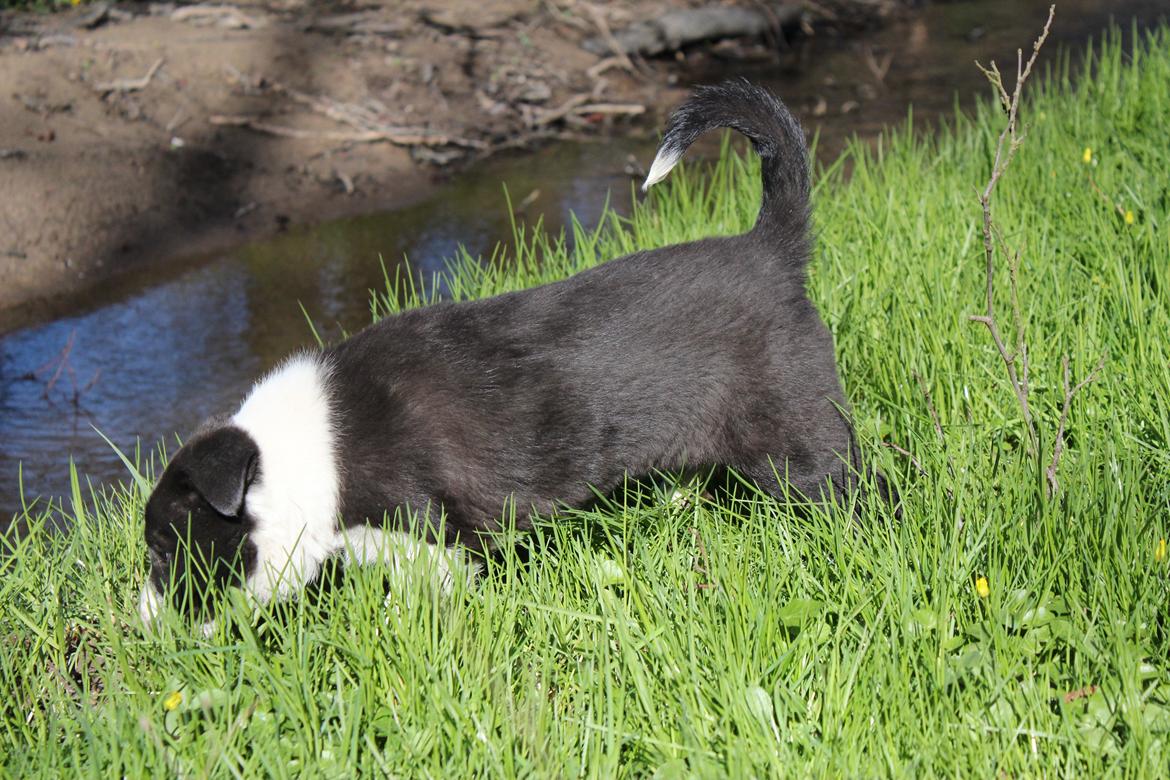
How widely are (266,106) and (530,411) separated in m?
5.12

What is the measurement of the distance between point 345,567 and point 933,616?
Result: 51.6 inches

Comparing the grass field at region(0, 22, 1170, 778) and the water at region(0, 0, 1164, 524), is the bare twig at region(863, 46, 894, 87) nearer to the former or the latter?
the water at region(0, 0, 1164, 524)

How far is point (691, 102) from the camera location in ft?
10.4

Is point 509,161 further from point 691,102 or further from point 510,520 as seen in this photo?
point 510,520

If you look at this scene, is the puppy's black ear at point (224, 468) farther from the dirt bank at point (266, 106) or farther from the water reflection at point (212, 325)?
the dirt bank at point (266, 106)

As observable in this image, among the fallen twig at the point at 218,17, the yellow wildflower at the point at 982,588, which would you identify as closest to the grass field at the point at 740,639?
the yellow wildflower at the point at 982,588

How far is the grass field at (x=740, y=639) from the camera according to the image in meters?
2.24

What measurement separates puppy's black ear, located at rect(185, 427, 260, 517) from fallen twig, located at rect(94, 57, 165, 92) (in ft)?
16.5

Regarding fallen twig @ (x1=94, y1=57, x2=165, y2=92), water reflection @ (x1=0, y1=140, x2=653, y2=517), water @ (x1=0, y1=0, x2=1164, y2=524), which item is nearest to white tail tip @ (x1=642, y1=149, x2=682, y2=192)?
water @ (x1=0, y1=0, x2=1164, y2=524)

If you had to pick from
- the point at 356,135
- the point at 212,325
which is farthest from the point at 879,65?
the point at 212,325

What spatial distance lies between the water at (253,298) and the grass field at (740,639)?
A: 3.38 ft

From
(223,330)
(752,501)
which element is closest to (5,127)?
(223,330)

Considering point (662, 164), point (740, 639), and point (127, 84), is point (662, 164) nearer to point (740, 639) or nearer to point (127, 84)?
point (740, 639)

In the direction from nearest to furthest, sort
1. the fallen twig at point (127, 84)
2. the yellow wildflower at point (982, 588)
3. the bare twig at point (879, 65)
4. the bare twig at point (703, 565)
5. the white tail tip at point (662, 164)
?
the yellow wildflower at point (982, 588) < the bare twig at point (703, 565) < the white tail tip at point (662, 164) < the fallen twig at point (127, 84) < the bare twig at point (879, 65)
